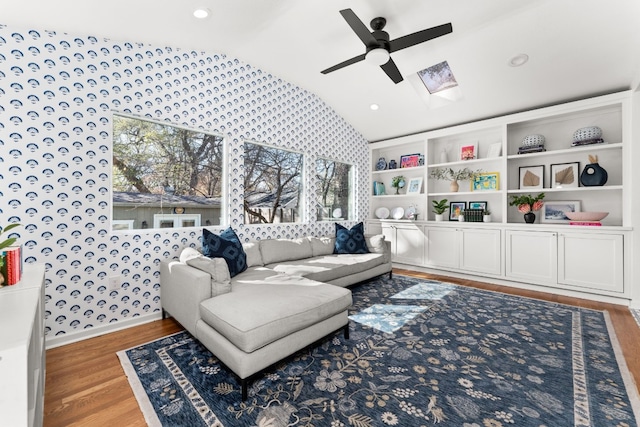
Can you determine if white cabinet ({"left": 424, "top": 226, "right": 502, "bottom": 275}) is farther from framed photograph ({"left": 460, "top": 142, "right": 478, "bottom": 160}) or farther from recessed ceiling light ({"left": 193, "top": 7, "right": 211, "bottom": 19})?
recessed ceiling light ({"left": 193, "top": 7, "right": 211, "bottom": 19})

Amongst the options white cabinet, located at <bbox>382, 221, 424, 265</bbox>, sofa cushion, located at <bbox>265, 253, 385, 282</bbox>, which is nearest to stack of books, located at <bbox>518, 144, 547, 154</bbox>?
white cabinet, located at <bbox>382, 221, 424, 265</bbox>

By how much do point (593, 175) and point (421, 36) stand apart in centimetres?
297

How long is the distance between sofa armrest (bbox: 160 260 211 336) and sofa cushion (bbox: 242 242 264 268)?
802 millimetres

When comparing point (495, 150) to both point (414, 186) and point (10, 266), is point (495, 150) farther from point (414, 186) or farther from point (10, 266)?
point (10, 266)

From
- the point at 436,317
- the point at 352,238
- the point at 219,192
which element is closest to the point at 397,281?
the point at 352,238

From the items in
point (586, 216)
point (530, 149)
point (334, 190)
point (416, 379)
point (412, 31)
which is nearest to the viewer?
point (416, 379)

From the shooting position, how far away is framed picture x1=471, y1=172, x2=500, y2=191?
449 centimetres

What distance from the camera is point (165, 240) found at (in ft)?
9.86

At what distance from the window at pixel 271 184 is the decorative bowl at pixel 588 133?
3.73 m

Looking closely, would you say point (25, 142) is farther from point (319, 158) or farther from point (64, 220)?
point (319, 158)

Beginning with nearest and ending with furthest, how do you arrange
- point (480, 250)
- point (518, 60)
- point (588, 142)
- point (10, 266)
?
point (10, 266), point (518, 60), point (588, 142), point (480, 250)

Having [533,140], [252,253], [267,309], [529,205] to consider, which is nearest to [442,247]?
[529,205]

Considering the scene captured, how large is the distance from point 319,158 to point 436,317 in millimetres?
2976

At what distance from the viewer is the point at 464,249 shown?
452 centimetres
